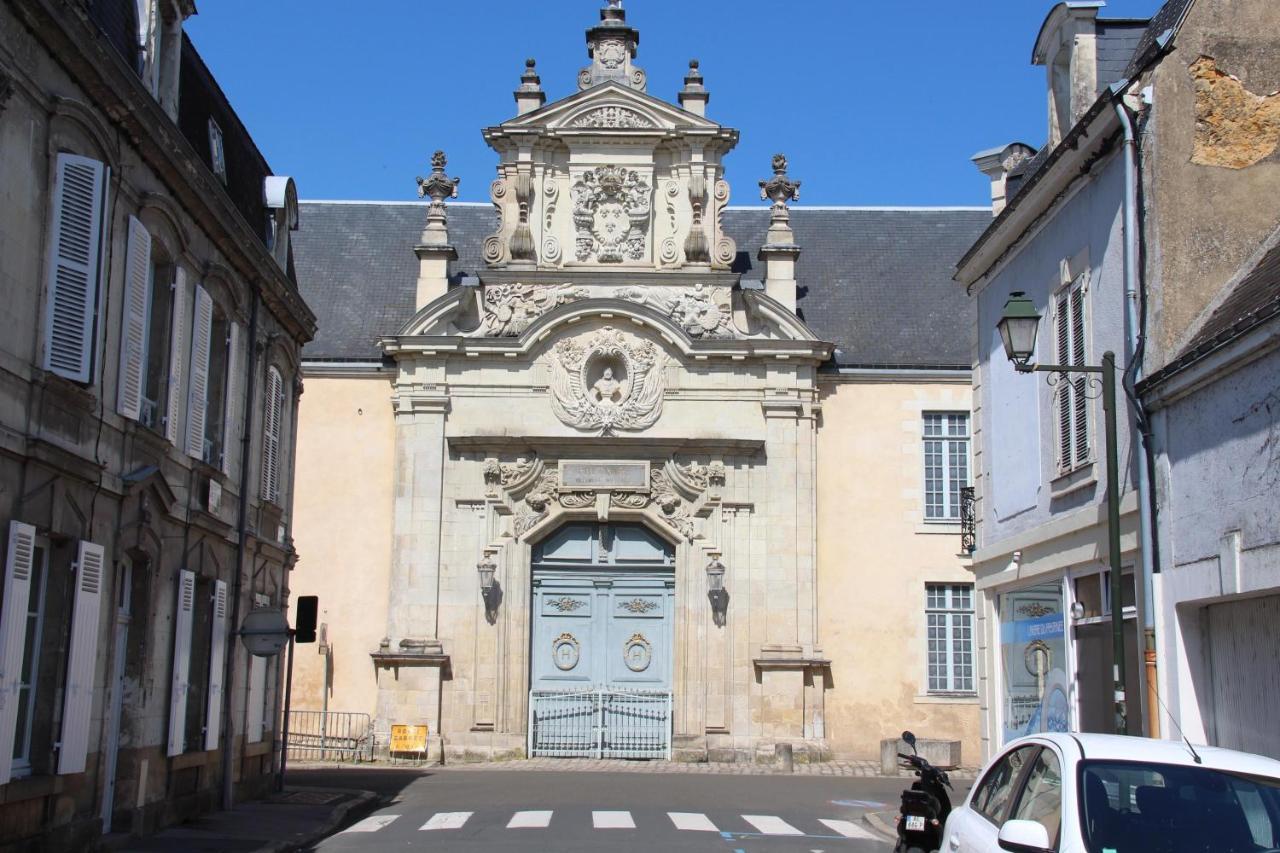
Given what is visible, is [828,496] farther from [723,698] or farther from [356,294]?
[356,294]

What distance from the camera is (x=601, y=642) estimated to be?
2528 centimetres

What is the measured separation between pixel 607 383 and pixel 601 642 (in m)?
4.31

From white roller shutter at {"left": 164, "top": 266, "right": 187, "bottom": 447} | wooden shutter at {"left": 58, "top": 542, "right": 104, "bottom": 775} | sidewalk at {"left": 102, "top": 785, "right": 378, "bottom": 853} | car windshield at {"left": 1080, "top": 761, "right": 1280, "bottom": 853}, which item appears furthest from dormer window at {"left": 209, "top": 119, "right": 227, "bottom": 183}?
car windshield at {"left": 1080, "top": 761, "right": 1280, "bottom": 853}

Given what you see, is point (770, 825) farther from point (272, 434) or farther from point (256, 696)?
point (272, 434)

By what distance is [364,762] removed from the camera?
24.1m

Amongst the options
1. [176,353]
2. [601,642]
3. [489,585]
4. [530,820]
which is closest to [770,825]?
[530,820]

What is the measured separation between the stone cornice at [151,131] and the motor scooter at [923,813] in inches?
291

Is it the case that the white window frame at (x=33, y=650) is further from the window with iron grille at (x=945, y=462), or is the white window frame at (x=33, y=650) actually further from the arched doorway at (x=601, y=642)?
the window with iron grille at (x=945, y=462)

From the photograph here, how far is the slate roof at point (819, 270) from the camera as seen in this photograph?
2703 cm

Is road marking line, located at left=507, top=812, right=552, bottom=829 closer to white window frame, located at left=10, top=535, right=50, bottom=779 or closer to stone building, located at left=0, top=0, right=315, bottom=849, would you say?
stone building, located at left=0, top=0, right=315, bottom=849

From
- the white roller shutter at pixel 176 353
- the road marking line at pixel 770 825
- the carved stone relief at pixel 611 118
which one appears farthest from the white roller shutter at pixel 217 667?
the carved stone relief at pixel 611 118

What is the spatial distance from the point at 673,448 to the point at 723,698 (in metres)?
4.16

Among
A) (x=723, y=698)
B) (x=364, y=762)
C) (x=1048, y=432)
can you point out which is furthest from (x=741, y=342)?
(x=1048, y=432)

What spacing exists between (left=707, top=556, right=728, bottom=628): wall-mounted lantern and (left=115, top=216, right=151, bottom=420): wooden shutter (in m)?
13.6
